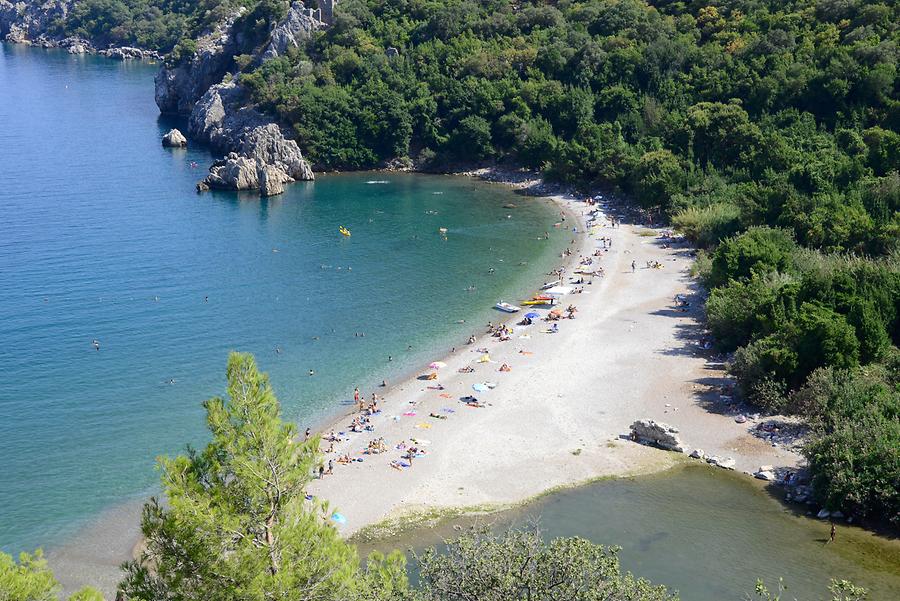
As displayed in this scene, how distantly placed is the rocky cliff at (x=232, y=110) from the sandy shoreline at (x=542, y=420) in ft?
151

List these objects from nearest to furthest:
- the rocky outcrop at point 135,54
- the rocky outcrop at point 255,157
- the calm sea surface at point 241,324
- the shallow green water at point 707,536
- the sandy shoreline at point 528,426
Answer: the shallow green water at point 707,536 → the calm sea surface at point 241,324 → the sandy shoreline at point 528,426 → the rocky outcrop at point 255,157 → the rocky outcrop at point 135,54

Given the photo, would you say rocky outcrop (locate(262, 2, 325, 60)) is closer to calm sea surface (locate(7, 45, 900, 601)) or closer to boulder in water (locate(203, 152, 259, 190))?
calm sea surface (locate(7, 45, 900, 601))

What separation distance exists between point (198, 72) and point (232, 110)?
71.2 feet

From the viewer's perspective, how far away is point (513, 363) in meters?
47.6

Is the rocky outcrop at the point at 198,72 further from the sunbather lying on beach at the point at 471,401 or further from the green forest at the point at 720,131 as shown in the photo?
the sunbather lying on beach at the point at 471,401

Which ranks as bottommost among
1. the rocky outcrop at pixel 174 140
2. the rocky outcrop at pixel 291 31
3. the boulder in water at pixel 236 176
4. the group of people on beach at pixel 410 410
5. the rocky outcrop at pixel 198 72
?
the group of people on beach at pixel 410 410

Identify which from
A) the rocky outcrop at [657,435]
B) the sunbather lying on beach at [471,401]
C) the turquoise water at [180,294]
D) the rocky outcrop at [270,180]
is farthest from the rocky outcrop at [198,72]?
the rocky outcrop at [657,435]

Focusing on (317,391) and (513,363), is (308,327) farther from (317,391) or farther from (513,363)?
(513,363)

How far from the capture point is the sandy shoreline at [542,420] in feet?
115

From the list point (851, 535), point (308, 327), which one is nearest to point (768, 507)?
point (851, 535)

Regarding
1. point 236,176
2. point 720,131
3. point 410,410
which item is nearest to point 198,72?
point 236,176

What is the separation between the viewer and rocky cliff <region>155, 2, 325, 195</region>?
297 feet

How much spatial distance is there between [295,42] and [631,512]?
306 ft

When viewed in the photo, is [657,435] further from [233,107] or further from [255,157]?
[233,107]
